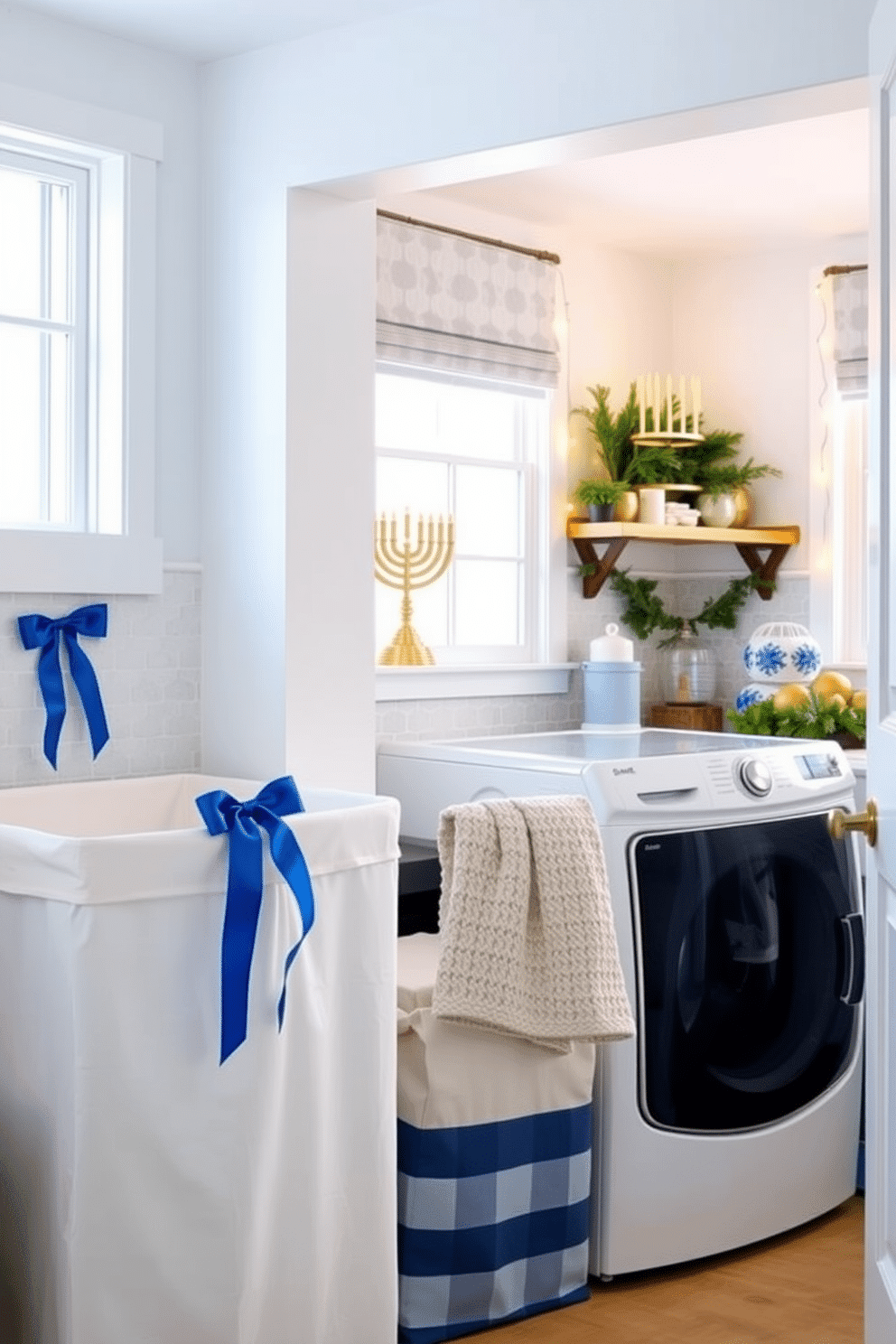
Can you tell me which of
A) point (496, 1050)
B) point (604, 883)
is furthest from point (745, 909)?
point (496, 1050)

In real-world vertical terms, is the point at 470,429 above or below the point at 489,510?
above

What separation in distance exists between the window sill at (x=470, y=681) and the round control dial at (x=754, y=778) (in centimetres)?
94

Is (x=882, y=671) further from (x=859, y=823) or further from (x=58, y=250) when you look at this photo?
(x=58, y=250)

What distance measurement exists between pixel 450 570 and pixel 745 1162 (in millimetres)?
1656

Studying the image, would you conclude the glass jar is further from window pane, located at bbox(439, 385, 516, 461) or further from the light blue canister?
window pane, located at bbox(439, 385, 516, 461)

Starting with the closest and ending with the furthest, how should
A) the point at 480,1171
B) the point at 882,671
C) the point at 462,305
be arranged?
the point at 882,671, the point at 480,1171, the point at 462,305

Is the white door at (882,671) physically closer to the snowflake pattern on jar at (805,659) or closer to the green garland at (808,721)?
the green garland at (808,721)

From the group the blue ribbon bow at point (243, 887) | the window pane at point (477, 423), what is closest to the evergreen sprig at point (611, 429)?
the window pane at point (477, 423)

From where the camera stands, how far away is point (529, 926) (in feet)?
9.49

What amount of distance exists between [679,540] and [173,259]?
69.8 inches

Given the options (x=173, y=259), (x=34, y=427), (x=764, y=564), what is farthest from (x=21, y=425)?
(x=764, y=564)

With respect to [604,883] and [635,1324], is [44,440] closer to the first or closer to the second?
[604,883]

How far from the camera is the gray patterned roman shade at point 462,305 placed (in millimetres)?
3863

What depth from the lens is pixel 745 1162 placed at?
3.21 meters
